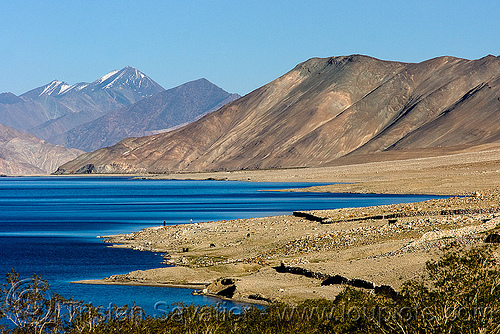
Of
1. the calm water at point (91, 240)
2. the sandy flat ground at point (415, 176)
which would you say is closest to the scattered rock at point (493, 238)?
the calm water at point (91, 240)

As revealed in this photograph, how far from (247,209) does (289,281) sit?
47494mm

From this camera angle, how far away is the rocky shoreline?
29156 millimetres

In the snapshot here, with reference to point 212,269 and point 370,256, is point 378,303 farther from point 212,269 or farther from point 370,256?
point 212,269

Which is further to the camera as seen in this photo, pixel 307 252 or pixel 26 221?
pixel 26 221

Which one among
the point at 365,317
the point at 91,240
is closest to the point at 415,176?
the point at 91,240

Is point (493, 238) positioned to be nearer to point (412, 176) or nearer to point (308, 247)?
point (308, 247)

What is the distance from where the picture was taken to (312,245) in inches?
1582

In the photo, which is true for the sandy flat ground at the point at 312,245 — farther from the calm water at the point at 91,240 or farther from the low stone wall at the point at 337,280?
the calm water at the point at 91,240

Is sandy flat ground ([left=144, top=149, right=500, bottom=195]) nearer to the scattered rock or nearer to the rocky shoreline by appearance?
the rocky shoreline

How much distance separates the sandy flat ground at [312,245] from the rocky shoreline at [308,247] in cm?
5

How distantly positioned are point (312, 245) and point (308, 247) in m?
0.51

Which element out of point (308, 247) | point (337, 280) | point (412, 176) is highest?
point (337, 280)

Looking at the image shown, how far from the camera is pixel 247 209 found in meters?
78.1

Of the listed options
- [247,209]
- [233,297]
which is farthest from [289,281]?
[247,209]
